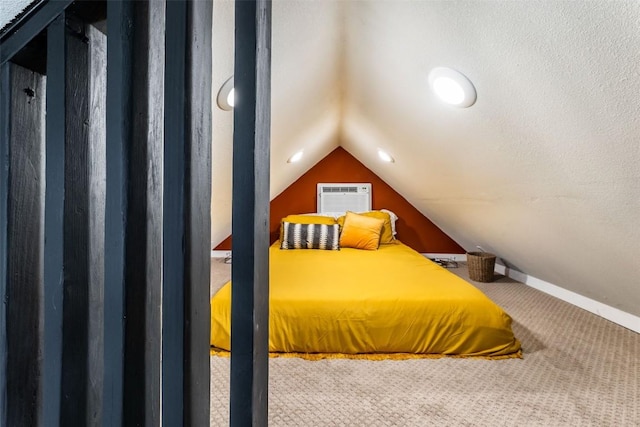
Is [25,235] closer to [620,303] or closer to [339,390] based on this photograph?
[339,390]

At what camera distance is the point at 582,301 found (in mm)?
2611

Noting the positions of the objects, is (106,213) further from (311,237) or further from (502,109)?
(311,237)

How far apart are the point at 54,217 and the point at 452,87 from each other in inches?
65.5

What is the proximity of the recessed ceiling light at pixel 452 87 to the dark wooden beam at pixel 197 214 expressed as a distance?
1266 millimetres

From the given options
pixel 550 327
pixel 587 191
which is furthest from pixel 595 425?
pixel 550 327

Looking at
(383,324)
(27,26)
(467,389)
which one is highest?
(27,26)

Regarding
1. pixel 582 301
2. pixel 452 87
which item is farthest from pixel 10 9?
pixel 582 301

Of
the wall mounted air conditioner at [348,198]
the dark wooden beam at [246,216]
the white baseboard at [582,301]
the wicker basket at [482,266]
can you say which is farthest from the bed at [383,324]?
the wall mounted air conditioner at [348,198]

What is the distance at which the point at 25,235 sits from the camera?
0.64m

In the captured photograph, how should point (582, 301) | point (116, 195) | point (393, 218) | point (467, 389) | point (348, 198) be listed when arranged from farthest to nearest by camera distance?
point (348, 198), point (393, 218), point (582, 301), point (467, 389), point (116, 195)

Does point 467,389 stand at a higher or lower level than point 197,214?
lower

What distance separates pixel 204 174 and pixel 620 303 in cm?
273

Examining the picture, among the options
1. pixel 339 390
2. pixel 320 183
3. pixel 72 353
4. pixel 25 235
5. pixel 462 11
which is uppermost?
pixel 462 11

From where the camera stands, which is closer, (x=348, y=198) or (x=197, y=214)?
(x=197, y=214)
